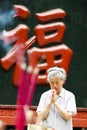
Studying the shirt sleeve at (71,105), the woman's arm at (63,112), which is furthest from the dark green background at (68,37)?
the woman's arm at (63,112)

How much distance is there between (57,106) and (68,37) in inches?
132

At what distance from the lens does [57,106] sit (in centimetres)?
205

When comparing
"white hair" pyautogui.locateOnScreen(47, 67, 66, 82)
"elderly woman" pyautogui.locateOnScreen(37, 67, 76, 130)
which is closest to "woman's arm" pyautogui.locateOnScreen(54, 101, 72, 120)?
"elderly woman" pyautogui.locateOnScreen(37, 67, 76, 130)

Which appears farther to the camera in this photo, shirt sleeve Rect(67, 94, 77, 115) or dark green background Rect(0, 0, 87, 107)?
dark green background Rect(0, 0, 87, 107)

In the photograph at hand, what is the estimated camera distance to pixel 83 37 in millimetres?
5371

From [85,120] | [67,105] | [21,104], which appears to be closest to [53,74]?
[67,105]

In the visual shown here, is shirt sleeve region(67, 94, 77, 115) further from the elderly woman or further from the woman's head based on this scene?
the woman's head

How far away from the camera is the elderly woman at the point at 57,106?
6.69ft

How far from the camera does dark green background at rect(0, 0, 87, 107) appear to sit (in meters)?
5.24

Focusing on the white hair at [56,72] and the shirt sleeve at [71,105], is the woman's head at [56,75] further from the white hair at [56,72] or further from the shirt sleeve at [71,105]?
the shirt sleeve at [71,105]

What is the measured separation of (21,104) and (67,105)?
161cm

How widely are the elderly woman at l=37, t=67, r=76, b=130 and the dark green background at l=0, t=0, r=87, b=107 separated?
297 cm

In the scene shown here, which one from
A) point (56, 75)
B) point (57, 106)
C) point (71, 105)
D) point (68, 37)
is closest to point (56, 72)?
point (56, 75)

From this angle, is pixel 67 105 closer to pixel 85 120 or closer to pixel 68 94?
pixel 68 94
